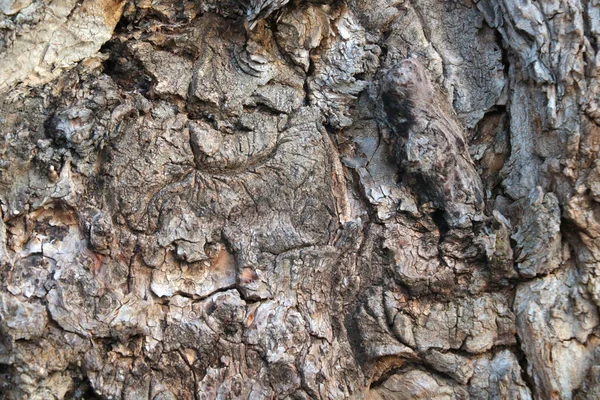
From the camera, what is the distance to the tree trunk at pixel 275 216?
279 centimetres

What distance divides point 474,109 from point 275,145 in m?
1.11

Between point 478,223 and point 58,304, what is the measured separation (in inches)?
80.2

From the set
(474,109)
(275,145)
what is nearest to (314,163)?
(275,145)

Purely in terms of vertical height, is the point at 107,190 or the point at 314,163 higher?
the point at 314,163

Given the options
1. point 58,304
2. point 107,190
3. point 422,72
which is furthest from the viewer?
point 422,72

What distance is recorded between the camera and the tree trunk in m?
2.79

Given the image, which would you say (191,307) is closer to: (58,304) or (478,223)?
(58,304)

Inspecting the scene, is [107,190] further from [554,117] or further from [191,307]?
[554,117]

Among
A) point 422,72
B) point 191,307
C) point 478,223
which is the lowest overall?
point 191,307

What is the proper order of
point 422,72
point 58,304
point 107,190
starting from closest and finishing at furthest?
point 58,304 → point 107,190 → point 422,72

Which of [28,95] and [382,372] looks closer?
[28,95]

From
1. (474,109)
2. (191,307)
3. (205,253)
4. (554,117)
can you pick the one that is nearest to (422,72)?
(474,109)

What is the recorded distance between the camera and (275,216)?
3.02 m

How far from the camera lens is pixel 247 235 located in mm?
2967
